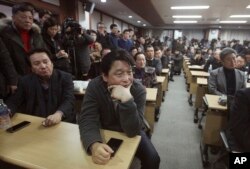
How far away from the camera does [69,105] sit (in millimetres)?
1826

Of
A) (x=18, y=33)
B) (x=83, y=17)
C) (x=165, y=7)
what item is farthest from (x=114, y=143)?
(x=165, y=7)

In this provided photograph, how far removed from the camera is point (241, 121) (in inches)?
59.3

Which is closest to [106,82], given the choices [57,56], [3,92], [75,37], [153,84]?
[3,92]

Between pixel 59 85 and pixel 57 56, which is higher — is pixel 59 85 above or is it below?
below

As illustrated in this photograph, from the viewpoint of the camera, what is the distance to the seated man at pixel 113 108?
3.74ft

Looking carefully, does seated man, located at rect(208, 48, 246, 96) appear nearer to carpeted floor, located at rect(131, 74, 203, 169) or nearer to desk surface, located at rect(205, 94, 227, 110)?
desk surface, located at rect(205, 94, 227, 110)

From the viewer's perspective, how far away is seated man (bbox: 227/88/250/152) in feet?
4.87

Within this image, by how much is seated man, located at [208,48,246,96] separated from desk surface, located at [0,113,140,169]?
2044 mm

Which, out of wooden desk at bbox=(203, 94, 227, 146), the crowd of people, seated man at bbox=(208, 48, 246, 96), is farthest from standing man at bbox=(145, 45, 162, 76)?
wooden desk at bbox=(203, 94, 227, 146)

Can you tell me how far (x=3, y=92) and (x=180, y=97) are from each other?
12.5 feet

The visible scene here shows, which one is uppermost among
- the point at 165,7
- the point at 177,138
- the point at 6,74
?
the point at 165,7

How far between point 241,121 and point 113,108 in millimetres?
967

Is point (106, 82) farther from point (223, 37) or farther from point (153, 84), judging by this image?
point (223, 37)

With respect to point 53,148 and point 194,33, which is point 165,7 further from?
point 194,33
